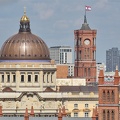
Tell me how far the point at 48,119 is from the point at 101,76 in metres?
10.4

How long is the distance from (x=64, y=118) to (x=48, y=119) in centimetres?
176

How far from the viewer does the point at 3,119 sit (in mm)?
162000

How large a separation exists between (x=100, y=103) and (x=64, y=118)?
32.1ft

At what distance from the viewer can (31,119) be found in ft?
529

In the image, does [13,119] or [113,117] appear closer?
A: [113,117]

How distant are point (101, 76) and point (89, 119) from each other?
9056 millimetres

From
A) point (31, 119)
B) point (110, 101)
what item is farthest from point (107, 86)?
point (31, 119)

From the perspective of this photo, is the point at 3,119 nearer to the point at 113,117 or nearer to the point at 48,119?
the point at 48,119

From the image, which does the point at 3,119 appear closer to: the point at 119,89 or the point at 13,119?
the point at 13,119

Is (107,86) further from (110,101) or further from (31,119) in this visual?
(31,119)

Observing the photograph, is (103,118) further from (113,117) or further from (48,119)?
(48,119)

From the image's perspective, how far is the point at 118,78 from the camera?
155125mm

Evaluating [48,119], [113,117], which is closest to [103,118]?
[113,117]

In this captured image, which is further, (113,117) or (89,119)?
(89,119)
